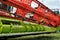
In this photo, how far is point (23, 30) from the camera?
870 centimetres

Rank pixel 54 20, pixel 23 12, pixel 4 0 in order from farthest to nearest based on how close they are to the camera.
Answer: pixel 54 20 < pixel 23 12 < pixel 4 0

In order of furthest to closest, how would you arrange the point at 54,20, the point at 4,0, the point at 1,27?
the point at 54,20 → the point at 4,0 → the point at 1,27

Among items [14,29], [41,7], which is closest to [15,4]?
[14,29]

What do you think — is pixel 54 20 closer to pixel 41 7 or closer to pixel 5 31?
pixel 41 7

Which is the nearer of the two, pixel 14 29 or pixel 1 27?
pixel 1 27

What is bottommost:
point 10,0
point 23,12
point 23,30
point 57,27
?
point 57,27

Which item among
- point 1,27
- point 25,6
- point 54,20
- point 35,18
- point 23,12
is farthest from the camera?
point 54,20

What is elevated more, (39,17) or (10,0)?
(10,0)

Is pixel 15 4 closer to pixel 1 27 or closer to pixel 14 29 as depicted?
pixel 14 29

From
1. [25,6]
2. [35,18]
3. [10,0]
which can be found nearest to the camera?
[10,0]

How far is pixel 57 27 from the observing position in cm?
2283

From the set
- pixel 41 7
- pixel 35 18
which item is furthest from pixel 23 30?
pixel 41 7

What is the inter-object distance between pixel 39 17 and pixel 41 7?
4.01ft

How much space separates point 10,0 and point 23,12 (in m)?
3.17
